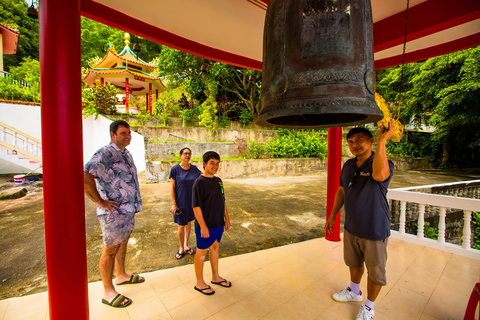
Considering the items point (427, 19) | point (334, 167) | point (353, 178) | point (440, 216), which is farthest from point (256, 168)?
point (353, 178)

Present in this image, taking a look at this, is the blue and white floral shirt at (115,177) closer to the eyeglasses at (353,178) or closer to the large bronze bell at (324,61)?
the large bronze bell at (324,61)

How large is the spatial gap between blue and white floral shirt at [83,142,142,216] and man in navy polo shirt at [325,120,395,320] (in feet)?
6.94

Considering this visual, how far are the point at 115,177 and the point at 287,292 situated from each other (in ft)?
6.83

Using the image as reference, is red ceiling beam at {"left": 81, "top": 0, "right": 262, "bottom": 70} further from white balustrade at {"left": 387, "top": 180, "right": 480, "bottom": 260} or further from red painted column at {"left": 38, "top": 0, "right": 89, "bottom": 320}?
white balustrade at {"left": 387, "top": 180, "right": 480, "bottom": 260}

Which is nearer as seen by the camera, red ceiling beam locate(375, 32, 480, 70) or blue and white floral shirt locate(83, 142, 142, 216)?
blue and white floral shirt locate(83, 142, 142, 216)

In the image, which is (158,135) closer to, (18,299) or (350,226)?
(18,299)

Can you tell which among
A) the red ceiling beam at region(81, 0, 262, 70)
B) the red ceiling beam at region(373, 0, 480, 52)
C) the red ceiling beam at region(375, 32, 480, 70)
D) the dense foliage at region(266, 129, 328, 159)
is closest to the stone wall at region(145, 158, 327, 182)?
the dense foliage at region(266, 129, 328, 159)

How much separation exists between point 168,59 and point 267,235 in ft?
42.9

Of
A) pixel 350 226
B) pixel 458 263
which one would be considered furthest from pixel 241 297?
pixel 458 263

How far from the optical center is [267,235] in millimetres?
4000

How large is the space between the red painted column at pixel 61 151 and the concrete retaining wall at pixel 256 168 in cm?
735

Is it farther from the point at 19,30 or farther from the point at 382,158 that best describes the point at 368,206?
the point at 19,30

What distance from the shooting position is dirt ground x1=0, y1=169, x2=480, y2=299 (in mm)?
2881

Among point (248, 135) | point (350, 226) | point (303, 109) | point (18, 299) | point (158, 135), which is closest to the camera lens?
point (303, 109)
